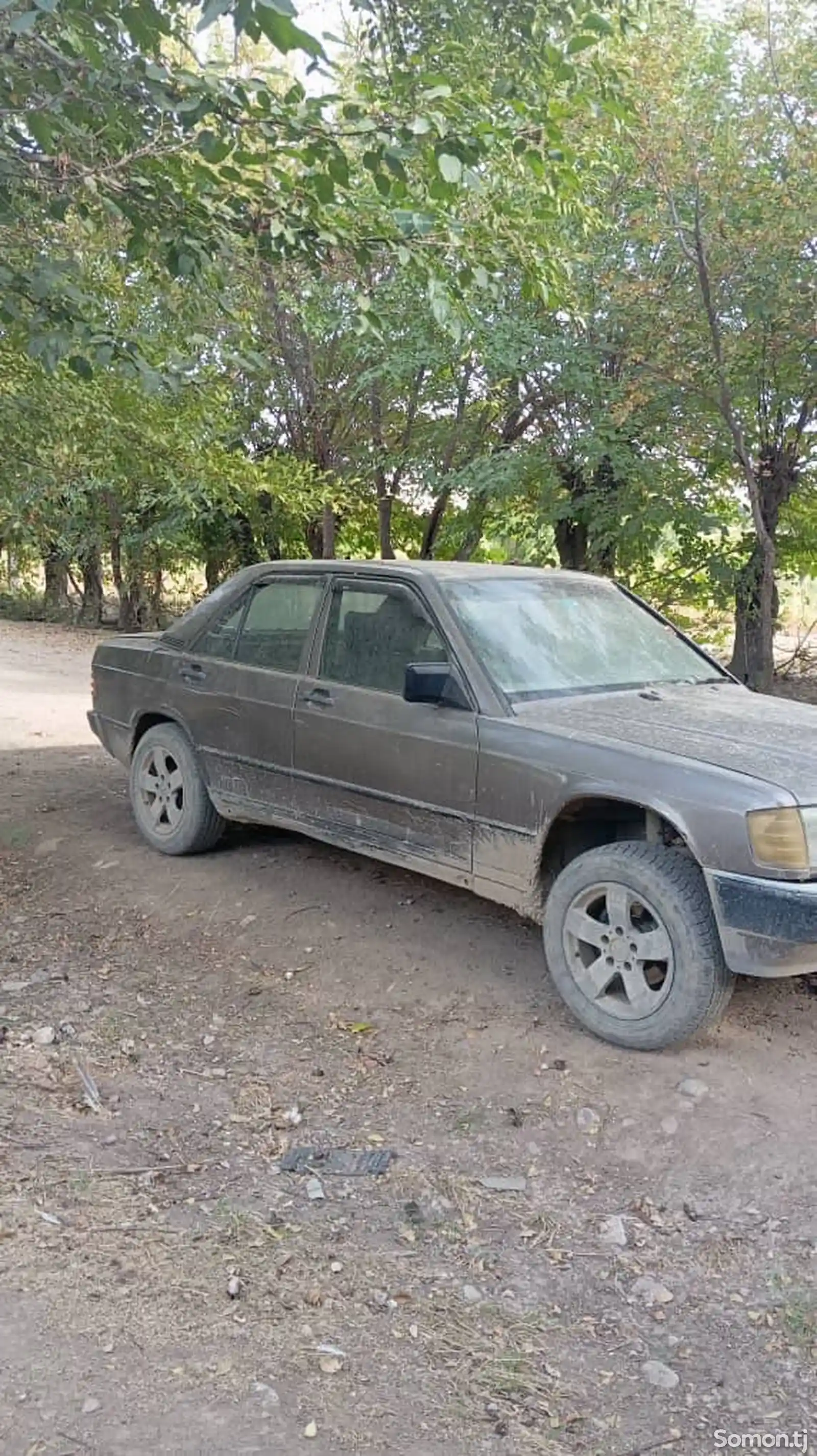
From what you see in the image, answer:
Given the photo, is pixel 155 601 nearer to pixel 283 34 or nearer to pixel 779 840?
pixel 283 34

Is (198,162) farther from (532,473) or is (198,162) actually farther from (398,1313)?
(532,473)

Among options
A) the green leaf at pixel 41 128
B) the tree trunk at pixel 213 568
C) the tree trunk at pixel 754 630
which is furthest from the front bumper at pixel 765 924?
the tree trunk at pixel 213 568

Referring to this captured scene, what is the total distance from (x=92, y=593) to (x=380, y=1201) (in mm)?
21138

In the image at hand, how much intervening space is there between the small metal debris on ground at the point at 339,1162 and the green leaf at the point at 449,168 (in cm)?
326

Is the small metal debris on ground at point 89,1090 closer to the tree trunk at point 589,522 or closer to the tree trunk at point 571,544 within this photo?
the tree trunk at point 589,522

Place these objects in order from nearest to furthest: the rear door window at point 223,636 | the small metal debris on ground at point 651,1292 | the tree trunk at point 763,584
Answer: the small metal debris on ground at point 651,1292, the rear door window at point 223,636, the tree trunk at point 763,584

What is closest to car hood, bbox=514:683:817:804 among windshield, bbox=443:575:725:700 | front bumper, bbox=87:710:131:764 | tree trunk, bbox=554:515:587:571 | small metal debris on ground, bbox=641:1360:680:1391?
windshield, bbox=443:575:725:700

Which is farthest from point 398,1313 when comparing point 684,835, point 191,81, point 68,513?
point 68,513

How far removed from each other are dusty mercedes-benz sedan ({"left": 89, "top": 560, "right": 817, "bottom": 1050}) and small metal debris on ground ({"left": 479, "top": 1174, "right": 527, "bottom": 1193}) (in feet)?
2.53

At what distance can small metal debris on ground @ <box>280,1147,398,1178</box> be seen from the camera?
10.9 ft

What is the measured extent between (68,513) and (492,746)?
17131 mm

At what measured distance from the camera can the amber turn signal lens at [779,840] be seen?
355 cm

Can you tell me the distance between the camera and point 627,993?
3924 mm

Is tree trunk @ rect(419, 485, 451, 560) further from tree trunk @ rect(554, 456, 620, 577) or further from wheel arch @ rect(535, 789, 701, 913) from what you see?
wheel arch @ rect(535, 789, 701, 913)
